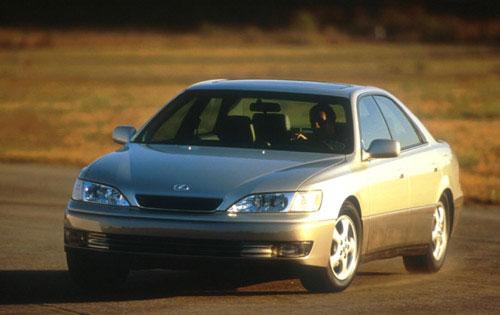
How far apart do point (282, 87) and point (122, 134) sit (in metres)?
1.10

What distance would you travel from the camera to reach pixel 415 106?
151ft

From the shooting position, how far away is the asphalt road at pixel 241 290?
1067cm

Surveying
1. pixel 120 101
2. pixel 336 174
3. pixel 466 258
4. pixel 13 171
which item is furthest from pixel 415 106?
pixel 336 174

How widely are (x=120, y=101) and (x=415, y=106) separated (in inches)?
297

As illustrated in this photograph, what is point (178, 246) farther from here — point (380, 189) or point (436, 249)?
point (436, 249)

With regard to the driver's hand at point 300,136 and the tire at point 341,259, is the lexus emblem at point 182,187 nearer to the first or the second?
the tire at point 341,259

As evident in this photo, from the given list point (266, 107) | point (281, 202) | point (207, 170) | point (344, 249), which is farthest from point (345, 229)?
point (266, 107)

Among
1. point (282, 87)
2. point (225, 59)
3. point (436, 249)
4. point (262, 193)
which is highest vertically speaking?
point (282, 87)

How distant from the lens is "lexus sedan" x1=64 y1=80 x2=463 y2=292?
1071 cm

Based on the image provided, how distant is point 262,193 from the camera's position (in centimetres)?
1080

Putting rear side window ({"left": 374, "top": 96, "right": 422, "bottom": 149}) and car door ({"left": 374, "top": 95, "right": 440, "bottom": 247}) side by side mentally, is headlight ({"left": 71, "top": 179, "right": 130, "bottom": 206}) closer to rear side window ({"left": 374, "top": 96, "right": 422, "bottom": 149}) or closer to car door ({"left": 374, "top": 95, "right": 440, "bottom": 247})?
car door ({"left": 374, "top": 95, "right": 440, "bottom": 247})

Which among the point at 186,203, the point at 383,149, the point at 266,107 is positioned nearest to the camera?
the point at 186,203

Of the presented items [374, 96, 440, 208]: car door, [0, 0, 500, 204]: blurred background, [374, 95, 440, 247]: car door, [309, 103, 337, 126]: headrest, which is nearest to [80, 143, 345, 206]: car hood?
[309, 103, 337, 126]: headrest

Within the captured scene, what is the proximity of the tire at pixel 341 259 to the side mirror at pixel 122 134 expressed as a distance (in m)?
1.60
